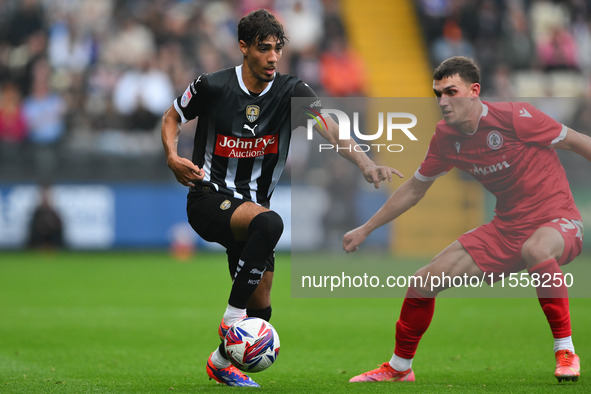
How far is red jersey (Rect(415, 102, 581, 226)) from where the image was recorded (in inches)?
248

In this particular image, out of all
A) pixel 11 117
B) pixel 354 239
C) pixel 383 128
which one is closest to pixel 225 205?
pixel 354 239

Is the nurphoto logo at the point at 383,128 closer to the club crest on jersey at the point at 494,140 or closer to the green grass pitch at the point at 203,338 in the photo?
the club crest on jersey at the point at 494,140

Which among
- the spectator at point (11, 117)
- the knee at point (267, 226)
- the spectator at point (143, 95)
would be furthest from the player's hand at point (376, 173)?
the spectator at point (11, 117)

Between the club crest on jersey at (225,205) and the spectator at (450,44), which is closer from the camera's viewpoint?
the club crest on jersey at (225,205)

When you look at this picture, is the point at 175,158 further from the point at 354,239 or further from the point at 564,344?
the point at 564,344

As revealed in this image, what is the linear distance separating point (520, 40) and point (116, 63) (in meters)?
8.73

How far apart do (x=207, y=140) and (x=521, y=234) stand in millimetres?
2251

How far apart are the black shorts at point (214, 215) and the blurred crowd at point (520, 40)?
531 inches

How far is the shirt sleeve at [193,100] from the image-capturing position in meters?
6.03

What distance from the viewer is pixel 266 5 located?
66.9 ft

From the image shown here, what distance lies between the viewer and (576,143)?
6.21 metres

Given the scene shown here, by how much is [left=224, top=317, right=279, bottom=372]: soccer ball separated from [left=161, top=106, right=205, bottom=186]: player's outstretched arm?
97cm

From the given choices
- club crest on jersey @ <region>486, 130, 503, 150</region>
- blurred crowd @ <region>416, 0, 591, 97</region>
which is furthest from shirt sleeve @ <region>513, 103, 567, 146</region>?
blurred crowd @ <region>416, 0, 591, 97</region>

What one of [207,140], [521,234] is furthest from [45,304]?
[521,234]
